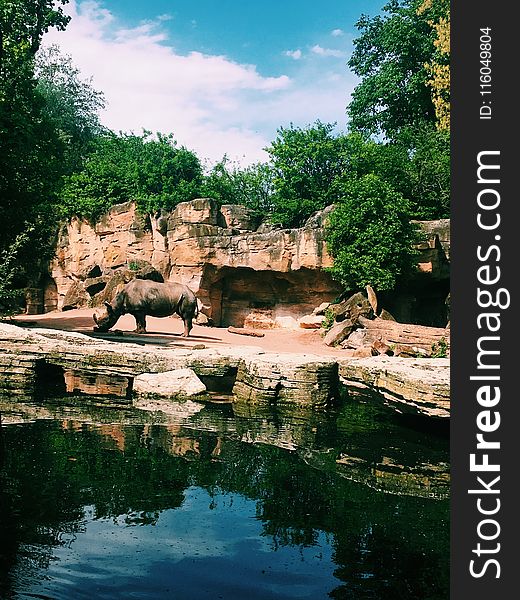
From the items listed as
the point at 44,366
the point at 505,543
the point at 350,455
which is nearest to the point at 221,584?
the point at 505,543

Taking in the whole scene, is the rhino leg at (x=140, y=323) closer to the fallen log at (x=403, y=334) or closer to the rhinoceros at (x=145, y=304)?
the rhinoceros at (x=145, y=304)

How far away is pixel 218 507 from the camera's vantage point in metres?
4.57

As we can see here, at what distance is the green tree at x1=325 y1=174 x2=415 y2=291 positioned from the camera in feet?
57.2

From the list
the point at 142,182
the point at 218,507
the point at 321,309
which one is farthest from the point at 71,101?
the point at 218,507

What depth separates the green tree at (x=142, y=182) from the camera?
78.6 feet

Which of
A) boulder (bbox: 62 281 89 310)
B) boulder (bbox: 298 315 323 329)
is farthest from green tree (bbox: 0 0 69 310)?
boulder (bbox: 298 315 323 329)

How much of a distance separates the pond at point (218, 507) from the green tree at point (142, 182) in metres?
17.4

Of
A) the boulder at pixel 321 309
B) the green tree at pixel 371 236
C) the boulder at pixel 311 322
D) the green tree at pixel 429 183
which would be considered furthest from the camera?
the boulder at pixel 321 309

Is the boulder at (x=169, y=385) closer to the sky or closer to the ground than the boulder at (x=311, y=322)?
closer to the ground

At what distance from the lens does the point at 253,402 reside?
8.48 metres

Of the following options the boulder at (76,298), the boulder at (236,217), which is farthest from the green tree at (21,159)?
the boulder at (236,217)

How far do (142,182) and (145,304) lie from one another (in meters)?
11.8

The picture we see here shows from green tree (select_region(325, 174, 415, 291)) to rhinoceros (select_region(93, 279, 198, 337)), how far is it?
215 inches

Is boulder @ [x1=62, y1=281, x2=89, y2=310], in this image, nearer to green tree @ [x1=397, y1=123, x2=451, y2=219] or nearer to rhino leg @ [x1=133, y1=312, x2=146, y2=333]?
rhino leg @ [x1=133, y1=312, x2=146, y2=333]
